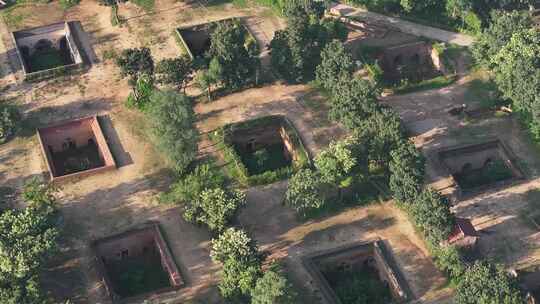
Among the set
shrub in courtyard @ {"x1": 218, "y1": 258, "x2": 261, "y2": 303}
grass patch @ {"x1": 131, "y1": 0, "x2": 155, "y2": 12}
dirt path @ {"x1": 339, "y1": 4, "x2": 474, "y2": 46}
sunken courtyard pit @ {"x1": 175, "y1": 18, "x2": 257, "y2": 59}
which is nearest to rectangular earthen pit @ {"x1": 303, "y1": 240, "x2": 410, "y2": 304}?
shrub in courtyard @ {"x1": 218, "y1": 258, "x2": 261, "y2": 303}

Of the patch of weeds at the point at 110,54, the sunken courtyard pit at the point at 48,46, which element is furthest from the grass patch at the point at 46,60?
the patch of weeds at the point at 110,54

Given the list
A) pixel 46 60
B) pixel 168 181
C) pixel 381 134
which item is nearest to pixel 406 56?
pixel 381 134

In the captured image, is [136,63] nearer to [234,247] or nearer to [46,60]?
[46,60]

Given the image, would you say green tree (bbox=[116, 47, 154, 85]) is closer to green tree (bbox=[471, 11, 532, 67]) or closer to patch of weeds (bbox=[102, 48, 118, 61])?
patch of weeds (bbox=[102, 48, 118, 61])

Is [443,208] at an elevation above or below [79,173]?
below

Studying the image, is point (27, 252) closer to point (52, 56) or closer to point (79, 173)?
point (79, 173)

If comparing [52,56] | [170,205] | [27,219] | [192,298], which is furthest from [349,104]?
[52,56]

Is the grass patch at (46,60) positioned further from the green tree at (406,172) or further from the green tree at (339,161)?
the green tree at (406,172)
